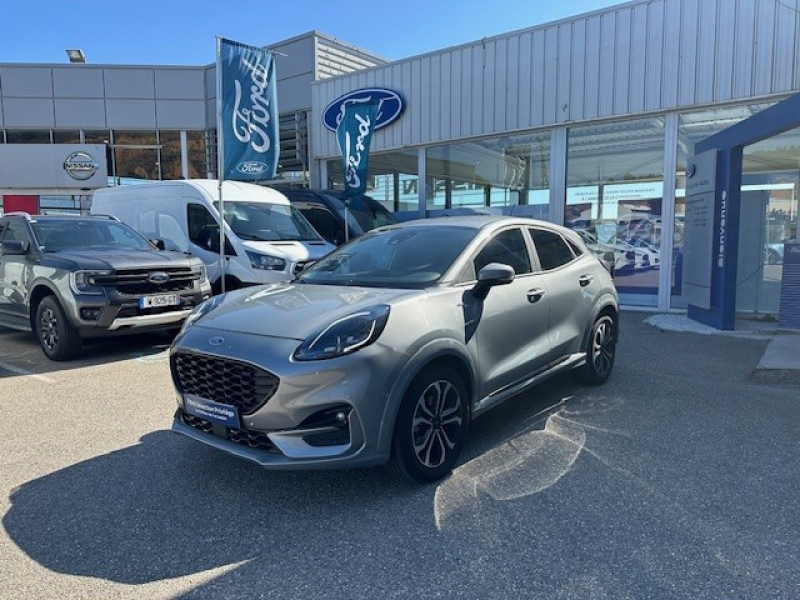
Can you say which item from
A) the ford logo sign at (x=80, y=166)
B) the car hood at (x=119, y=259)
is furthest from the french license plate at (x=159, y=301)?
the ford logo sign at (x=80, y=166)

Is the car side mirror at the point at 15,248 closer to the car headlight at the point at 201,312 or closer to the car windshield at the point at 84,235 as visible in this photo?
the car windshield at the point at 84,235

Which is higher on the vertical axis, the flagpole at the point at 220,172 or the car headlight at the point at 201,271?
the flagpole at the point at 220,172

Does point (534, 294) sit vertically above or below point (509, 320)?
above

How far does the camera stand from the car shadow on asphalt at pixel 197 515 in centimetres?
281

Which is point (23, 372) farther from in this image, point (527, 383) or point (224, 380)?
point (527, 383)

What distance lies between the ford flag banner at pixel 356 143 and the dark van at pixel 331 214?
0.35 meters

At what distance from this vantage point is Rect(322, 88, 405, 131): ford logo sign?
14047 millimetres

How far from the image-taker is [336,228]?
1264cm

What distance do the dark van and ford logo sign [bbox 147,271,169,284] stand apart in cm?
539

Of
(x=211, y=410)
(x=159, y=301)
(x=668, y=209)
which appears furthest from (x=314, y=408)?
(x=668, y=209)

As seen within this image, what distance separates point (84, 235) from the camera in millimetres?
7910

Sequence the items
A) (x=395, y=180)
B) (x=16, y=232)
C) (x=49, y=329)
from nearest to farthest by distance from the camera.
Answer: (x=49, y=329) < (x=16, y=232) < (x=395, y=180)

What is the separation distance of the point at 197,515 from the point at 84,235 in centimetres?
599

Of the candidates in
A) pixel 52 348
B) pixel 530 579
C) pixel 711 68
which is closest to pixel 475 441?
pixel 530 579
